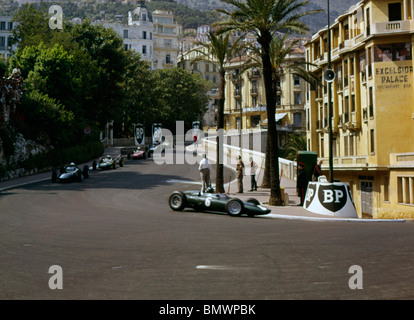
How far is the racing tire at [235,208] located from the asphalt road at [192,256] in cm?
26

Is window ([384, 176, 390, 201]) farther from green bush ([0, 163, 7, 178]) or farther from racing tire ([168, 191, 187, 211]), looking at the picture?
green bush ([0, 163, 7, 178])

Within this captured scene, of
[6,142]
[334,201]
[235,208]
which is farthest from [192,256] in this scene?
[6,142]

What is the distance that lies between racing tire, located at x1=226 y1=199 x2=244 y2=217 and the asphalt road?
0.86 ft

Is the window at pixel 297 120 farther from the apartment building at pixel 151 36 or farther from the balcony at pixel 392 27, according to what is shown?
the balcony at pixel 392 27

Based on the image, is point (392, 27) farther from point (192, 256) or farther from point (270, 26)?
point (192, 256)

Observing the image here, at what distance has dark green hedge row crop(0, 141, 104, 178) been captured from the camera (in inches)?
1469

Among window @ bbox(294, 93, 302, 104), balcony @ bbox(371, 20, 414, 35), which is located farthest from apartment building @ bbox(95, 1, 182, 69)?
balcony @ bbox(371, 20, 414, 35)

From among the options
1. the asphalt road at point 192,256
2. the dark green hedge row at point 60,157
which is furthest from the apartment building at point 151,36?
the asphalt road at point 192,256

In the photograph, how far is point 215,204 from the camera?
1745 centimetres

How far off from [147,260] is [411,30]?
1419 inches

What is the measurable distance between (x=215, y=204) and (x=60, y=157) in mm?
29381

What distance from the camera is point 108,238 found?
12.0 m
